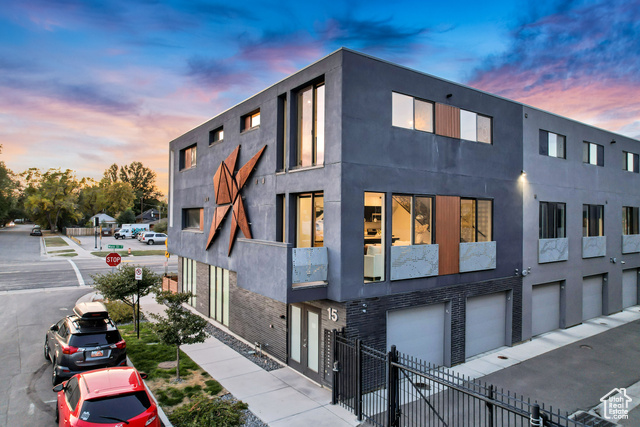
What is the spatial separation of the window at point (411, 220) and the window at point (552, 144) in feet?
25.1

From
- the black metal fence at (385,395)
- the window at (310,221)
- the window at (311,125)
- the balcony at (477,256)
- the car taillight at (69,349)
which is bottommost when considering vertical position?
the black metal fence at (385,395)

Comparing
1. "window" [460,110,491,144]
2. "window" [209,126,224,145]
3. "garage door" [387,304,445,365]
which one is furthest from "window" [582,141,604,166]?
"window" [209,126,224,145]

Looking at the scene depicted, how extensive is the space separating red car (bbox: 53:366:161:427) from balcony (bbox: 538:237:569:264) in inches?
593

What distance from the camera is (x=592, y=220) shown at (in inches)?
722

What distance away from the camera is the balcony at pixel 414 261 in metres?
10.8

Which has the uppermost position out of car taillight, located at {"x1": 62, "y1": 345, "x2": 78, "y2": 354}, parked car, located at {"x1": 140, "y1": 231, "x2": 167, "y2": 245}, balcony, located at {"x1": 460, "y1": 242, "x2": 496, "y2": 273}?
balcony, located at {"x1": 460, "y1": 242, "x2": 496, "y2": 273}

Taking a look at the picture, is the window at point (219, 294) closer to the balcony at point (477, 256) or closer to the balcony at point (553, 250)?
the balcony at point (477, 256)

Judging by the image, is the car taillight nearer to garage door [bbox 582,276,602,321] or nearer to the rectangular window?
the rectangular window

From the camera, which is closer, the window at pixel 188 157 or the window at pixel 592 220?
the window at pixel 592 220

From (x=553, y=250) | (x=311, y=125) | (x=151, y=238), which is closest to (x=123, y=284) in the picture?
(x=311, y=125)

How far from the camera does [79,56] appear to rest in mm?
17984

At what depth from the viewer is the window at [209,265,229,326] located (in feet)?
53.9

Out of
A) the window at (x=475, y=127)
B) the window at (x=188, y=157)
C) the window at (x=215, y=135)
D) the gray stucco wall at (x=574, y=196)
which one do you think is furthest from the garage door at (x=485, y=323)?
the window at (x=188, y=157)

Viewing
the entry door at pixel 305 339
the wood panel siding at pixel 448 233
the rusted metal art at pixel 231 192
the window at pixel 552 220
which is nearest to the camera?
the entry door at pixel 305 339
